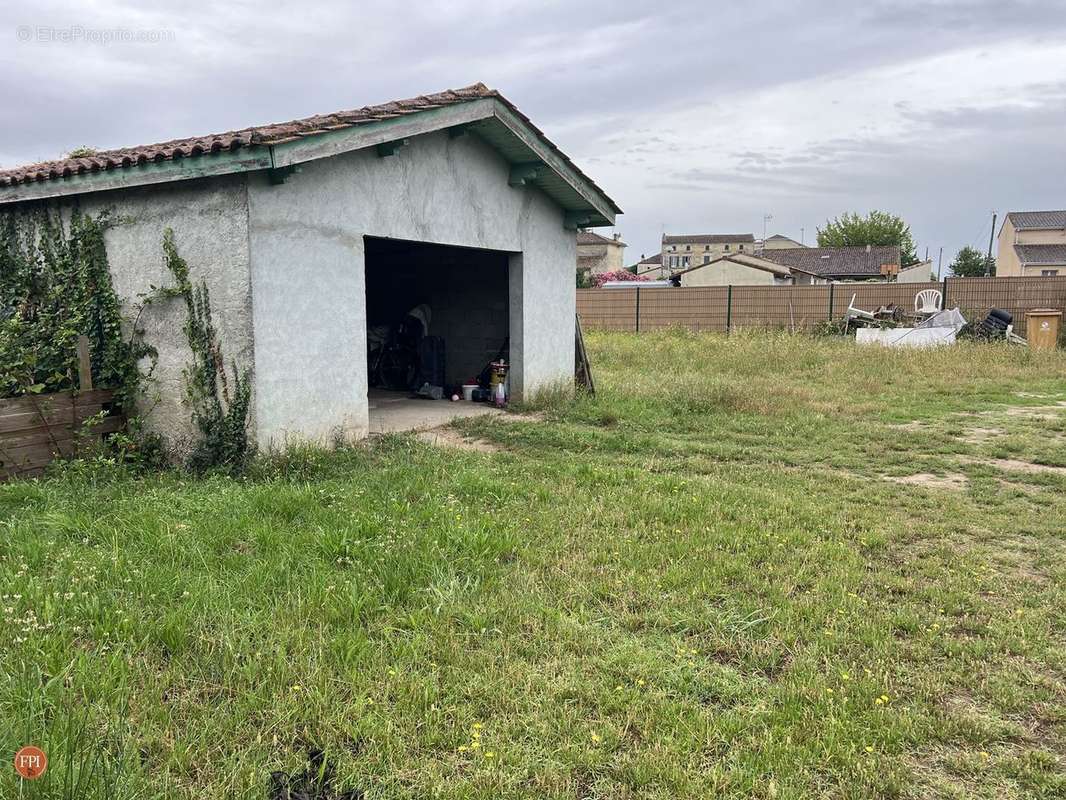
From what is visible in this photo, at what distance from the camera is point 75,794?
83.7 inches

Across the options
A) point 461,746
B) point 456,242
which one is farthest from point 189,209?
point 461,746

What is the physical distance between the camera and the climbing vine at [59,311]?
260 inches

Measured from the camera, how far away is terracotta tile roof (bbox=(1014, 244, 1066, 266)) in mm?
53062

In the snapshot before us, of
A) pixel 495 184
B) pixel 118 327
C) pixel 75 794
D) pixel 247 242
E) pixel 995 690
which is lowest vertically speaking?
pixel 995 690

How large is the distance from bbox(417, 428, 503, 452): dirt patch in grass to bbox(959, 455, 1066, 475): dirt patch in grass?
15.8 feet

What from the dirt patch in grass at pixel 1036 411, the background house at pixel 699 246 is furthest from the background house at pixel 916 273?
the dirt patch in grass at pixel 1036 411

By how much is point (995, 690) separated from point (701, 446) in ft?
16.2

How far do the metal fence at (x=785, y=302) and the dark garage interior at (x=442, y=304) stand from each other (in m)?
12.9

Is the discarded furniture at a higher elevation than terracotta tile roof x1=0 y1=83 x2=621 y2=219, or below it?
below

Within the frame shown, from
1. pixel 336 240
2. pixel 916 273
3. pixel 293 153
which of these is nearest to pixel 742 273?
pixel 916 273

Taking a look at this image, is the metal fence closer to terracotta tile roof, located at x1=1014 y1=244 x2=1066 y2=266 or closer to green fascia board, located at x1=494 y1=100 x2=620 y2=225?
green fascia board, located at x1=494 y1=100 x2=620 y2=225

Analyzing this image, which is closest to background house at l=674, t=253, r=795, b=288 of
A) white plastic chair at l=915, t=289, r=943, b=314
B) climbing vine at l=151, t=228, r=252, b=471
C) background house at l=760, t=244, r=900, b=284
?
background house at l=760, t=244, r=900, b=284

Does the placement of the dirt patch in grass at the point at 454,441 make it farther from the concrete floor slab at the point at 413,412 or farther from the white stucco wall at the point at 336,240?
the white stucco wall at the point at 336,240

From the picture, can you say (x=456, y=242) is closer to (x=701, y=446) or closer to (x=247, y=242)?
(x=247, y=242)
